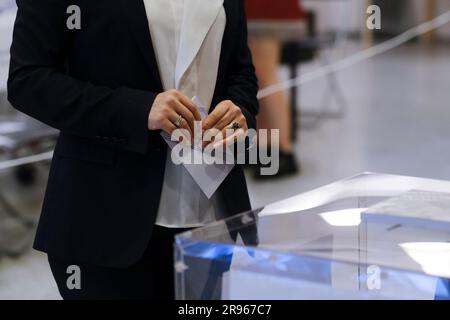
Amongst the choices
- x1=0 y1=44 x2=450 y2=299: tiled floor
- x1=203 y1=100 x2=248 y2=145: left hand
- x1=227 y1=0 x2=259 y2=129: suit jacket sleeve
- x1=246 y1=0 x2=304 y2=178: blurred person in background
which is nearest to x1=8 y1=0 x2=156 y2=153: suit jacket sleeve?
x1=203 y1=100 x2=248 y2=145: left hand

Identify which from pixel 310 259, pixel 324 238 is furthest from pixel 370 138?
pixel 310 259

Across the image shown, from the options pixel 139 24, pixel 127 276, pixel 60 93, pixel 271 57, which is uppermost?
pixel 271 57

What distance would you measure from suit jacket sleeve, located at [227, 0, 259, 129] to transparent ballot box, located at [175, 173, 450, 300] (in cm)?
41

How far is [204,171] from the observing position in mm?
1521

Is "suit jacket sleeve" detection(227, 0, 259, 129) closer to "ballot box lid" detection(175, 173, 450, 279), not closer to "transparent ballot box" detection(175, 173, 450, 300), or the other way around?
"ballot box lid" detection(175, 173, 450, 279)

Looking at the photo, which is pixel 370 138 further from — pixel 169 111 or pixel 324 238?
pixel 324 238

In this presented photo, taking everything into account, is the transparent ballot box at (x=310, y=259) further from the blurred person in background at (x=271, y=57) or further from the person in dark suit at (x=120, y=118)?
the blurred person in background at (x=271, y=57)

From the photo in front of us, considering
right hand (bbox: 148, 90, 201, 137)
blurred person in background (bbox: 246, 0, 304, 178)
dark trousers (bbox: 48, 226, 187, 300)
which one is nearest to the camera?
right hand (bbox: 148, 90, 201, 137)

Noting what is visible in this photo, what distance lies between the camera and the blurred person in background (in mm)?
4434

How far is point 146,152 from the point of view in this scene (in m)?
1.45

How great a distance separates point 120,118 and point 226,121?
173 millimetres

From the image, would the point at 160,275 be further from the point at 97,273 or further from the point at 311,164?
the point at 311,164

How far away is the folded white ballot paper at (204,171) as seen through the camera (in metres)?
1.50

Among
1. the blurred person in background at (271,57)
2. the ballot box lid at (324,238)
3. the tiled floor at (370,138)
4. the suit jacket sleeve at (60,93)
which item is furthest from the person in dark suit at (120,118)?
the blurred person in background at (271,57)
